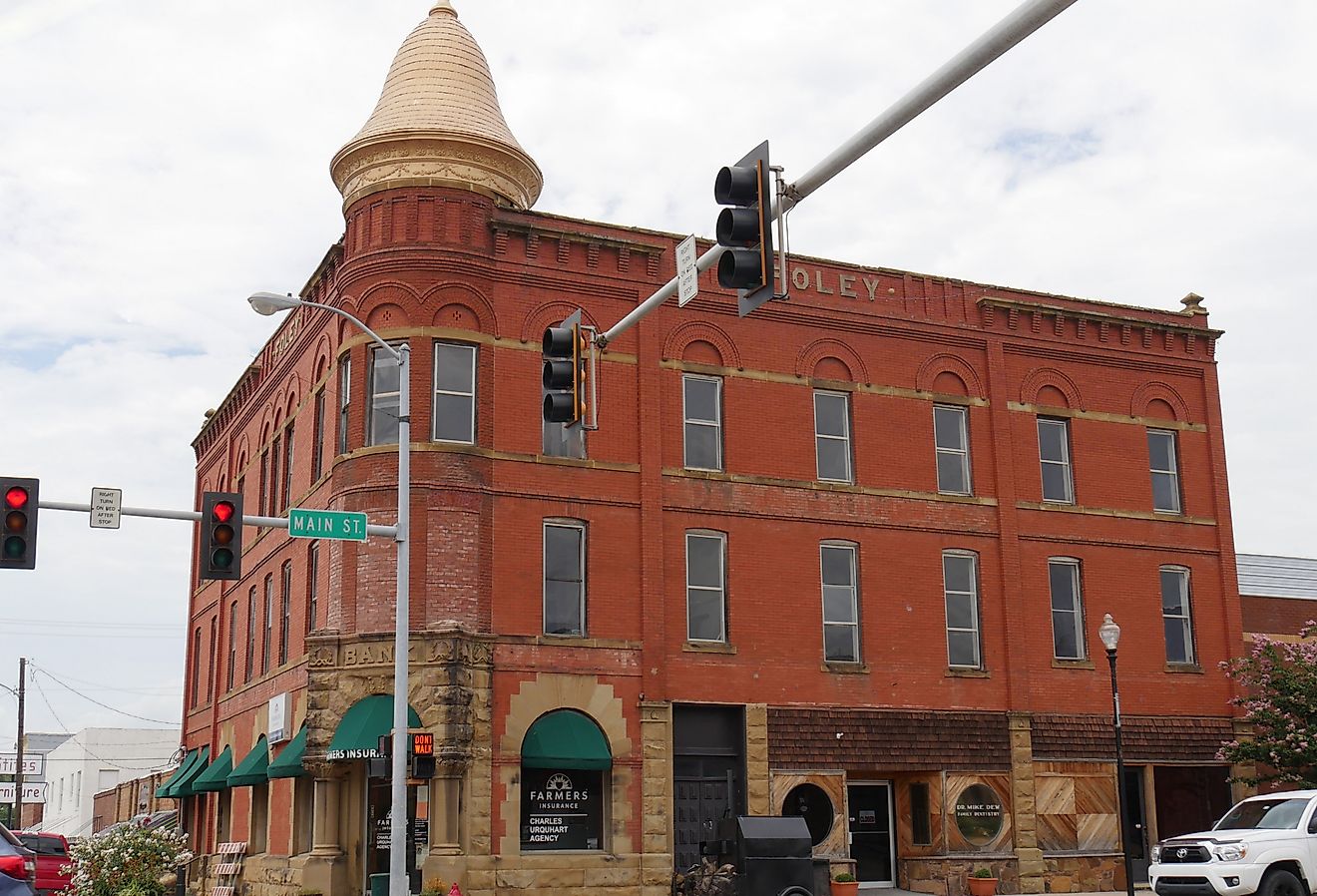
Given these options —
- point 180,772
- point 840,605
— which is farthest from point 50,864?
point 840,605

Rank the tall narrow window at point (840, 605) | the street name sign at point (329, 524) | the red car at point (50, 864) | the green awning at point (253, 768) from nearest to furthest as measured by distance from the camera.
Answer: the street name sign at point (329, 524) < the red car at point (50, 864) < the green awning at point (253, 768) < the tall narrow window at point (840, 605)

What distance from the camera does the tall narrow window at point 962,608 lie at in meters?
33.7

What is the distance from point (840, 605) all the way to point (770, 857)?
8743 mm

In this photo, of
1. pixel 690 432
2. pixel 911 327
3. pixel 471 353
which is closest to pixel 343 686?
pixel 471 353

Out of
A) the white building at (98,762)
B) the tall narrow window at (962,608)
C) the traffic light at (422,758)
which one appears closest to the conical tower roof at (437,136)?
the traffic light at (422,758)

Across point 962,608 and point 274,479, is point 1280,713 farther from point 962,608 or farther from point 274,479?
point 274,479

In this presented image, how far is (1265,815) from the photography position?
924 inches

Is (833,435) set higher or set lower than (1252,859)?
higher

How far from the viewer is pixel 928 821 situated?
32.2 metres

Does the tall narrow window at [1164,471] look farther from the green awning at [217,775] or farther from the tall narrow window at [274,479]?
the green awning at [217,775]

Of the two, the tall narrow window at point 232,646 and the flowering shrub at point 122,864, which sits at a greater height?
the tall narrow window at point 232,646

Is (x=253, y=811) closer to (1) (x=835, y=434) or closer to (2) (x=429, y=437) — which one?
(2) (x=429, y=437)

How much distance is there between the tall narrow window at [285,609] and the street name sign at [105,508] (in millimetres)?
13231

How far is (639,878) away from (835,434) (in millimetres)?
10749
